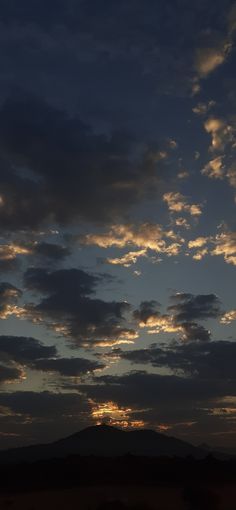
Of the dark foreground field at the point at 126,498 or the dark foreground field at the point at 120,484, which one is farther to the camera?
the dark foreground field at the point at 120,484

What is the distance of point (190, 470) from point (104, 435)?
517 ft

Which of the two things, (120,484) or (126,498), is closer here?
(126,498)

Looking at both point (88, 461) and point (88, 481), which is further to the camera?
point (88, 461)

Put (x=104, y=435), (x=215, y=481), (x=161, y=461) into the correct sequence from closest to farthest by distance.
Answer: (x=215, y=481), (x=161, y=461), (x=104, y=435)

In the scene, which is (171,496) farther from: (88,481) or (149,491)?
(88,481)

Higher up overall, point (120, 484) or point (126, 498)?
point (120, 484)

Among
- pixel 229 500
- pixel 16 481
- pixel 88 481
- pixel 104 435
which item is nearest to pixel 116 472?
pixel 88 481

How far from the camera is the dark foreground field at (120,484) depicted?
1336 inches

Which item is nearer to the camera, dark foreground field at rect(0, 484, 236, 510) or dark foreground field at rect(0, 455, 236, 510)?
dark foreground field at rect(0, 484, 236, 510)

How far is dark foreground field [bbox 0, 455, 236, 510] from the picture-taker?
3394 centimetres

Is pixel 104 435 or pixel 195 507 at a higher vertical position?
pixel 104 435

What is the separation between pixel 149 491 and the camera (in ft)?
122

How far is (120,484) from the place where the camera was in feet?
132

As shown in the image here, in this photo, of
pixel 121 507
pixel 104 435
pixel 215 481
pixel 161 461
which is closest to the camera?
pixel 121 507
